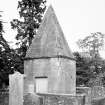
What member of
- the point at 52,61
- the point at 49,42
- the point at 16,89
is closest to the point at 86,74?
the point at 49,42

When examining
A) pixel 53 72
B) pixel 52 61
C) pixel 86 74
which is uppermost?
pixel 52 61

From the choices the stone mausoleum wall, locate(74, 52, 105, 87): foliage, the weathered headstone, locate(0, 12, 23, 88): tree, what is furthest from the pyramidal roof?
locate(74, 52, 105, 87): foliage

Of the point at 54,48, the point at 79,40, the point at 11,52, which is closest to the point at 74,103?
the point at 54,48

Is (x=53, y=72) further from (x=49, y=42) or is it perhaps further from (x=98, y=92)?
(x=98, y=92)

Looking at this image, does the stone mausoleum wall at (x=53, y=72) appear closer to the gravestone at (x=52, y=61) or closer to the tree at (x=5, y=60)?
the gravestone at (x=52, y=61)

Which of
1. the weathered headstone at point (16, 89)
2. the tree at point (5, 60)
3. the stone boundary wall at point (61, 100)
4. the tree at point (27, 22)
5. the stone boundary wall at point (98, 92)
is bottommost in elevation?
the stone boundary wall at point (98, 92)

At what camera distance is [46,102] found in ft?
47.8

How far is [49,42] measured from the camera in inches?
830

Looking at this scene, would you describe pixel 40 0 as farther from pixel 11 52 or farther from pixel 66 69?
pixel 66 69

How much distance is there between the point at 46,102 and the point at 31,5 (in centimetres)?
1494

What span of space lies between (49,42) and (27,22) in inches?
252

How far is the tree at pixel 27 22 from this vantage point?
1055 inches

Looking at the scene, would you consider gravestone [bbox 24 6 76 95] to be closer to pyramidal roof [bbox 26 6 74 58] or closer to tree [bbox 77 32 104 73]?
pyramidal roof [bbox 26 6 74 58]

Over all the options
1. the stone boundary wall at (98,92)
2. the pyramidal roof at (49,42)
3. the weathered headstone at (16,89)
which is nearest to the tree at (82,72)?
the stone boundary wall at (98,92)
